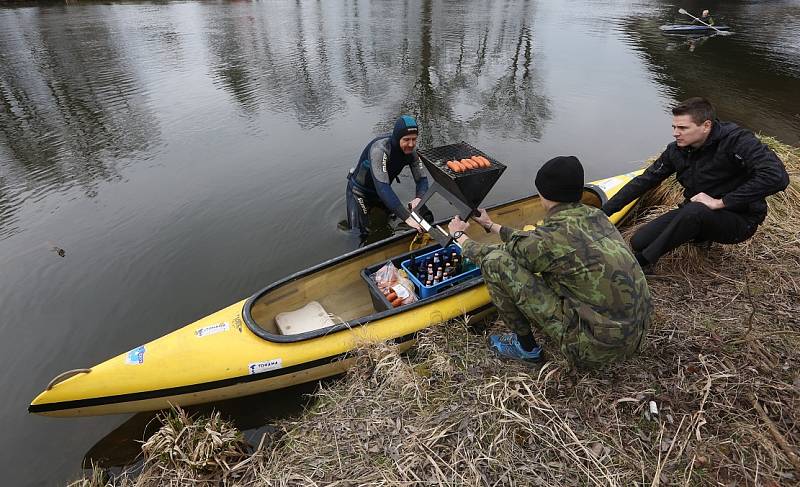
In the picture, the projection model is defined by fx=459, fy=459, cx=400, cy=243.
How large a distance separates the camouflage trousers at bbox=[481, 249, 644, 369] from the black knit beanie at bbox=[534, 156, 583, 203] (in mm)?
596

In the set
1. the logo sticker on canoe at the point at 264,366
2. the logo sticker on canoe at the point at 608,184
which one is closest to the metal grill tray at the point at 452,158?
the logo sticker on canoe at the point at 264,366

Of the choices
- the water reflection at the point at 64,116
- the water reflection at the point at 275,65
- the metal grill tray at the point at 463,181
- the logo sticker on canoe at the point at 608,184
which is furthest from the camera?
the water reflection at the point at 275,65

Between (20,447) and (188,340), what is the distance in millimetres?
1854

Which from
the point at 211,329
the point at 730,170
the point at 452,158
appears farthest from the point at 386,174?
the point at 730,170

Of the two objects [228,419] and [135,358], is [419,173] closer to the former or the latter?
[228,419]

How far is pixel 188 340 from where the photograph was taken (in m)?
4.05

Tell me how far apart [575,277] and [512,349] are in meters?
1.16

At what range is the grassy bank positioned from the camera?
2.92m

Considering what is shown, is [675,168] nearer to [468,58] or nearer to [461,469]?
[461,469]

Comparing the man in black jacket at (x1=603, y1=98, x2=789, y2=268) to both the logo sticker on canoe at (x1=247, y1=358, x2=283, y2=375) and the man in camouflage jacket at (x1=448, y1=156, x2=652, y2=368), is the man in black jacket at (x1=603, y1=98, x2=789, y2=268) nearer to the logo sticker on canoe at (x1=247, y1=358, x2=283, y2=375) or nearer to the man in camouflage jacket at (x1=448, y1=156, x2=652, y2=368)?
the man in camouflage jacket at (x1=448, y1=156, x2=652, y2=368)

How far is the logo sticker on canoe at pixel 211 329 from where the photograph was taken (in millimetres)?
4105

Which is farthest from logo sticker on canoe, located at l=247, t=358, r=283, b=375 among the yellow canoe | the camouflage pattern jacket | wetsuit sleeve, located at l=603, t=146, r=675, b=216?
wetsuit sleeve, located at l=603, t=146, r=675, b=216

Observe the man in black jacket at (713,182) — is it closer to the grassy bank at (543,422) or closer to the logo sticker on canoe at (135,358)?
the grassy bank at (543,422)

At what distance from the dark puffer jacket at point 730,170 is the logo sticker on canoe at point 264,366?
13.4 feet
